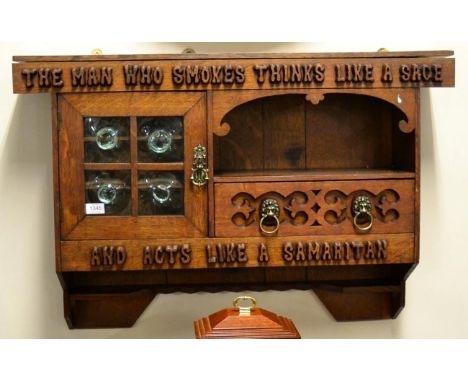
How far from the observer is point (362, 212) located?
1518mm

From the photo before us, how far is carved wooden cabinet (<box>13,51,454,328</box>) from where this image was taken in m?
1.47

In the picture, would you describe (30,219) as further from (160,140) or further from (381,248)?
(381,248)

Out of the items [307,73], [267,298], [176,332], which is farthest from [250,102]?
[176,332]

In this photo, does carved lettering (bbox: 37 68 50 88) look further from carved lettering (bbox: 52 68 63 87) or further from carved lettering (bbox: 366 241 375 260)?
carved lettering (bbox: 366 241 375 260)

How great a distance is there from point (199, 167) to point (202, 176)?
2 cm

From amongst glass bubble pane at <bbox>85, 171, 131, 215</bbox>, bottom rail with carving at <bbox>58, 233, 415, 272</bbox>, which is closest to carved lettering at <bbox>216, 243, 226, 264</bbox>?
bottom rail with carving at <bbox>58, 233, 415, 272</bbox>

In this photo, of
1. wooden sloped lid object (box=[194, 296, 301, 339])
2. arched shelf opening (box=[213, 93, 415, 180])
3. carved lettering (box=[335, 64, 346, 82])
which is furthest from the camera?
arched shelf opening (box=[213, 93, 415, 180])

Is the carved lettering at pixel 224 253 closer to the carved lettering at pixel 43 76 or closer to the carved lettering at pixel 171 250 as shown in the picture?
the carved lettering at pixel 171 250

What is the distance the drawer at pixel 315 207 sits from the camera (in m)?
1.50

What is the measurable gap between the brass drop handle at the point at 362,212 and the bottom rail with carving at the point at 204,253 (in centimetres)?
4

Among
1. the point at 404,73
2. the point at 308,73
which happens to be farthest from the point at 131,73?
the point at 404,73

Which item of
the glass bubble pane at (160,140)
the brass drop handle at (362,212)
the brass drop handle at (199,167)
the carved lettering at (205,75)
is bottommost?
the brass drop handle at (362,212)

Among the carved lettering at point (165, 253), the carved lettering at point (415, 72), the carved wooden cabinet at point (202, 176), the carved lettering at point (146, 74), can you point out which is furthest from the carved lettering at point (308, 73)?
the carved lettering at point (165, 253)
